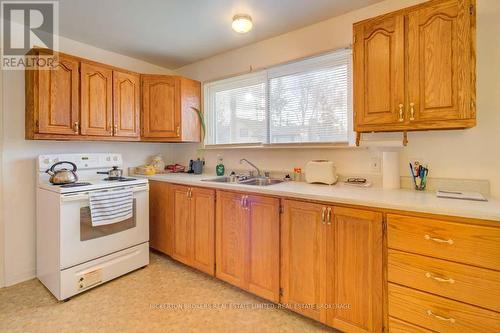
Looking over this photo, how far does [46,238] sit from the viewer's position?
223 centimetres

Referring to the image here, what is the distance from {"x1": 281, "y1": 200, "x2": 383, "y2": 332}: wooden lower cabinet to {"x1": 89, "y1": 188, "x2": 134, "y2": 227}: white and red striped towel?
5.07ft

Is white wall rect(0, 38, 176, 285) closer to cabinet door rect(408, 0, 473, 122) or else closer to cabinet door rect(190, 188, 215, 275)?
cabinet door rect(190, 188, 215, 275)

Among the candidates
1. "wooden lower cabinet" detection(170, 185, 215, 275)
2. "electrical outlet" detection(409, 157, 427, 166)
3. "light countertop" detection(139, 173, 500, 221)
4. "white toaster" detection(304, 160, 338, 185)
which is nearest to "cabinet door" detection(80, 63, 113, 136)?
"wooden lower cabinet" detection(170, 185, 215, 275)

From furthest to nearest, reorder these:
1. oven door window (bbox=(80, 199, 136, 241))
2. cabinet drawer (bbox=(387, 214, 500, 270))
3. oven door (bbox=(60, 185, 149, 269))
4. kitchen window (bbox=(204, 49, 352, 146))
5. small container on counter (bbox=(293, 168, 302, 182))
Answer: small container on counter (bbox=(293, 168, 302, 182)) → kitchen window (bbox=(204, 49, 352, 146)) → oven door window (bbox=(80, 199, 136, 241)) → oven door (bbox=(60, 185, 149, 269)) → cabinet drawer (bbox=(387, 214, 500, 270))

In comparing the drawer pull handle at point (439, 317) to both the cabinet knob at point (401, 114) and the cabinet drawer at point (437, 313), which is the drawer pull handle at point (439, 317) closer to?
the cabinet drawer at point (437, 313)

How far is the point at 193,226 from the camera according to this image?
2.47 m

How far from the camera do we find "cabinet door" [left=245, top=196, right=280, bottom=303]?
1900 mm

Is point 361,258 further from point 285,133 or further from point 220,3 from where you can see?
point 220,3

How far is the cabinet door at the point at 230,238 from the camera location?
209cm

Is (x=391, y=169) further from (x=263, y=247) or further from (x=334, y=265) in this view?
(x=263, y=247)

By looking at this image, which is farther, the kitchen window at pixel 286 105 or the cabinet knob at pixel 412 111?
the kitchen window at pixel 286 105

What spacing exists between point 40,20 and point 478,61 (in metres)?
3.55

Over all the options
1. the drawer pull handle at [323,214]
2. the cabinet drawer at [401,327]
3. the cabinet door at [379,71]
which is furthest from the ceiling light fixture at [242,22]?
the cabinet drawer at [401,327]

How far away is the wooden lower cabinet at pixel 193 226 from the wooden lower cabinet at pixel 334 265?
0.78 metres
